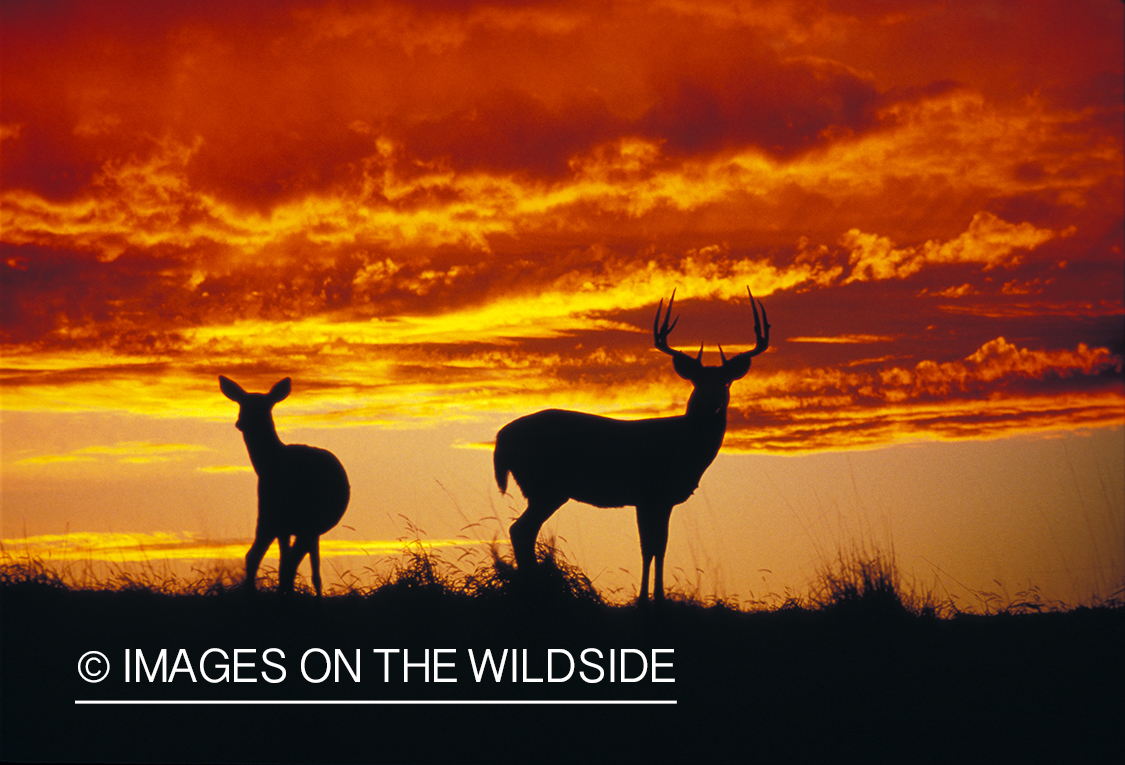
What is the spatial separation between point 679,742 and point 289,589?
11.7ft

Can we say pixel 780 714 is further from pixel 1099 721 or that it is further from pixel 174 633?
pixel 174 633

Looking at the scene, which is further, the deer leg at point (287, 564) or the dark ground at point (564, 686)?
the deer leg at point (287, 564)

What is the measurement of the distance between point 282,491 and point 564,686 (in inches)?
113

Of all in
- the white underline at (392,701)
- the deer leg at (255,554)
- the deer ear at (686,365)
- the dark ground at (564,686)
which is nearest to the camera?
the dark ground at (564,686)

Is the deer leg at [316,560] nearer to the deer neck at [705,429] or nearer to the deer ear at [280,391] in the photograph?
the deer ear at [280,391]

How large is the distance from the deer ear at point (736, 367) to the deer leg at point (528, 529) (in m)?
1.92

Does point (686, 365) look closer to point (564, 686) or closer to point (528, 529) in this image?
point (528, 529)

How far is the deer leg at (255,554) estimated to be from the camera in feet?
27.0

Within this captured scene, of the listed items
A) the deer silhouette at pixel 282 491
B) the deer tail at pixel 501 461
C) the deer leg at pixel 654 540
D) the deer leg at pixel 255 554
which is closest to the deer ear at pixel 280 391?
the deer silhouette at pixel 282 491

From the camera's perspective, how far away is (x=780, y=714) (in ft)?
22.2

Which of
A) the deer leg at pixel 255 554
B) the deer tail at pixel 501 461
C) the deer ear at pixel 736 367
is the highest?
the deer ear at pixel 736 367

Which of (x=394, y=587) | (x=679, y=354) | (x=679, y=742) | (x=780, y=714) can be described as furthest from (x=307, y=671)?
(x=679, y=354)

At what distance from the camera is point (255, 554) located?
8258 millimetres

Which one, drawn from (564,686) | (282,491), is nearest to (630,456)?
(564,686)
